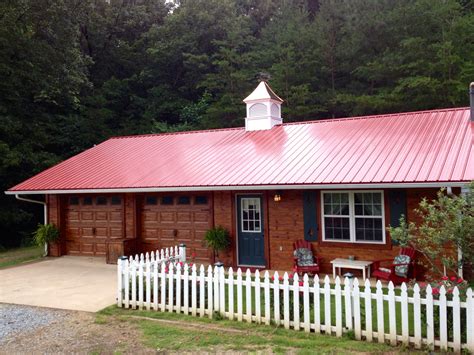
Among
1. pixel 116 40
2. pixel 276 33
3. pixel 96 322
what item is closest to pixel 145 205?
pixel 96 322

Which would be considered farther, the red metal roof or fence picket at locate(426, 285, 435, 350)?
the red metal roof

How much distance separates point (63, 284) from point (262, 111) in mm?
9261

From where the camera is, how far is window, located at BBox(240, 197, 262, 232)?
12.3 m

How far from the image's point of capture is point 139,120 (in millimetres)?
31344

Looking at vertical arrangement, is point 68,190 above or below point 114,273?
above

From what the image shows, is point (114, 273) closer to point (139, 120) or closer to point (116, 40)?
point (139, 120)

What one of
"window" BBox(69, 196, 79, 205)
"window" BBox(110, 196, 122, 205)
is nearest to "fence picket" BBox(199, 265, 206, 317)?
"window" BBox(110, 196, 122, 205)

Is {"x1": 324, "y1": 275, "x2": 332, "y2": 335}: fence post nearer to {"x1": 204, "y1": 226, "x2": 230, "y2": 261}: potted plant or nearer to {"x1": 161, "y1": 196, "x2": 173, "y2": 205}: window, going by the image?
{"x1": 204, "y1": 226, "x2": 230, "y2": 261}: potted plant

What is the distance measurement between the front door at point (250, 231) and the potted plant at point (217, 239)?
0.40 metres

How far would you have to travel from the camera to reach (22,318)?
788 centimetres

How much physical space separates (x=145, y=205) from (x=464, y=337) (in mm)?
10358

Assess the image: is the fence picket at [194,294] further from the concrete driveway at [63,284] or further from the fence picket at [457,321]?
the fence picket at [457,321]

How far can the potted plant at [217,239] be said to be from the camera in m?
12.2

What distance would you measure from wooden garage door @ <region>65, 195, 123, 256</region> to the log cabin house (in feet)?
0.12
